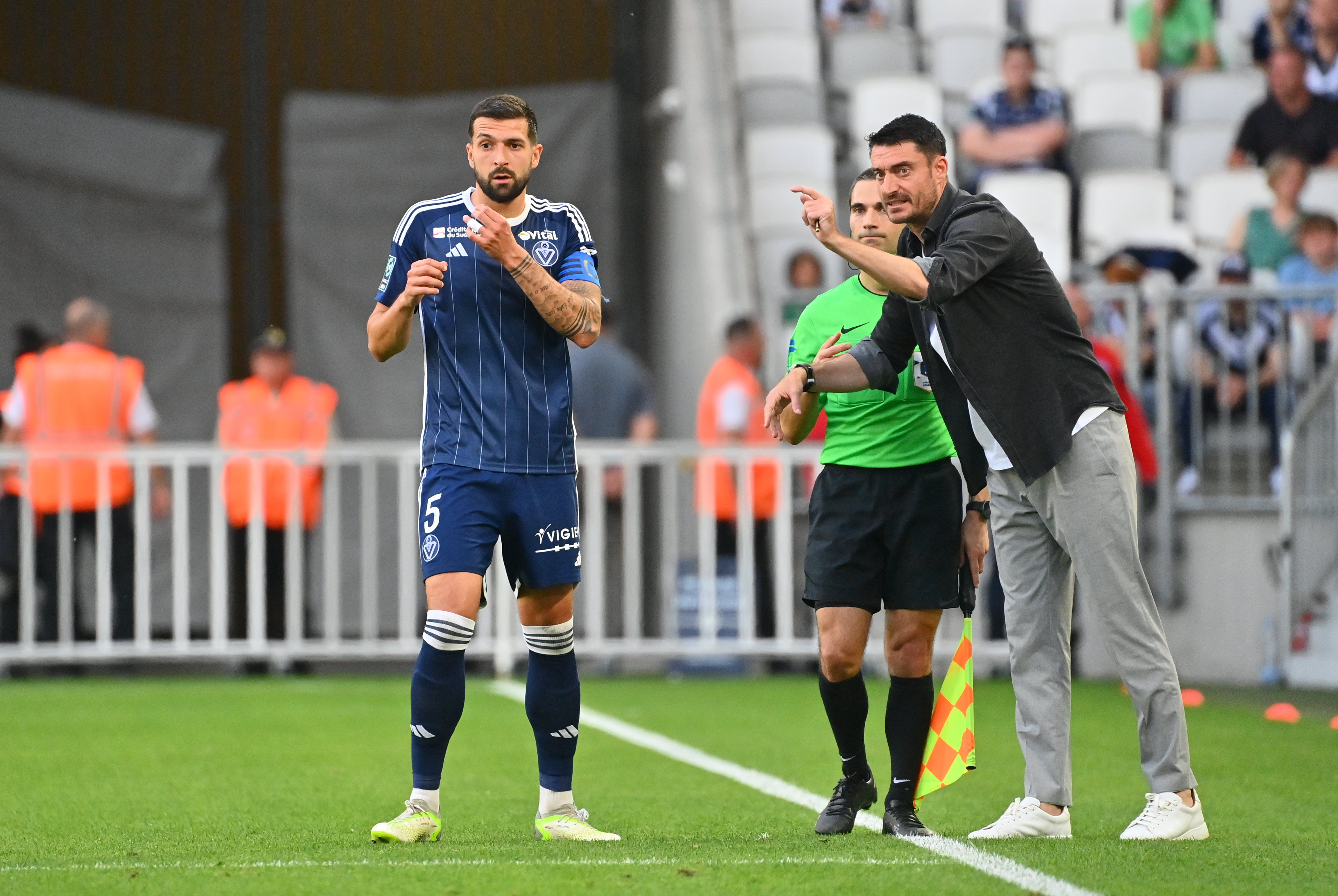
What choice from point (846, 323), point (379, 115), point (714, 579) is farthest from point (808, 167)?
point (846, 323)

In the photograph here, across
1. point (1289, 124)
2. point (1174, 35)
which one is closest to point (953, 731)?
point (1289, 124)

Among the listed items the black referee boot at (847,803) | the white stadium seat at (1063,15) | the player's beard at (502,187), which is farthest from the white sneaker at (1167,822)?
the white stadium seat at (1063,15)

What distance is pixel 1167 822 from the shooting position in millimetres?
5082

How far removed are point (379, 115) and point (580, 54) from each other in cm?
169

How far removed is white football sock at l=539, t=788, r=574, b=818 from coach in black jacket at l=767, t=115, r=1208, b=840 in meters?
1.18

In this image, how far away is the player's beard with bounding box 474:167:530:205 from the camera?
517 cm

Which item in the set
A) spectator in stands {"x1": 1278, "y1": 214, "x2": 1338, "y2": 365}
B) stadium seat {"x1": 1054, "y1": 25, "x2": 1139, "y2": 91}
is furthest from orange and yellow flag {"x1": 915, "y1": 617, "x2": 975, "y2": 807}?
stadium seat {"x1": 1054, "y1": 25, "x2": 1139, "y2": 91}

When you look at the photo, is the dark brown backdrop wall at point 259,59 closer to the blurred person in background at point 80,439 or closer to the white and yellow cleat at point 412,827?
the blurred person in background at point 80,439

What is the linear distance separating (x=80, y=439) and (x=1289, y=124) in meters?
9.27

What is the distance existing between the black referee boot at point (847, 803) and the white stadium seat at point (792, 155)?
33.2 ft

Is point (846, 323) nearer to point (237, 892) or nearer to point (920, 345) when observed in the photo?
point (920, 345)

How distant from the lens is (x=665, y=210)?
14586 millimetres

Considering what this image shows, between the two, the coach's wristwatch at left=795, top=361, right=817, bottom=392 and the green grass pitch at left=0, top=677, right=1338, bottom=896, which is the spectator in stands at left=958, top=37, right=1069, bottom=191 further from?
the coach's wristwatch at left=795, top=361, right=817, bottom=392

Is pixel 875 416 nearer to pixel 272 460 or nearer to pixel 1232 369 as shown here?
pixel 1232 369
